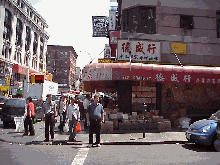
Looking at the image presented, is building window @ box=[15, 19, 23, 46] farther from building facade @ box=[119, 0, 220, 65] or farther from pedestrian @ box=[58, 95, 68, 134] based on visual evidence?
pedestrian @ box=[58, 95, 68, 134]

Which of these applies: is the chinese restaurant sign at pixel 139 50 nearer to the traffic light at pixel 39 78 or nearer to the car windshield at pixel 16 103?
the car windshield at pixel 16 103

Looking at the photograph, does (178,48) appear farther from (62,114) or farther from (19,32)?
(19,32)

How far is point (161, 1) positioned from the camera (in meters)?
16.0

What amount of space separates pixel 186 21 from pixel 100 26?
24.6 ft

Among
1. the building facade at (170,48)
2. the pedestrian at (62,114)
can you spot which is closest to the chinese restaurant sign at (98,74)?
the pedestrian at (62,114)

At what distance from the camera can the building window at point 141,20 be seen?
51.8ft

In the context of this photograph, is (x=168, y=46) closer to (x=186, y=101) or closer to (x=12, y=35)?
(x=186, y=101)

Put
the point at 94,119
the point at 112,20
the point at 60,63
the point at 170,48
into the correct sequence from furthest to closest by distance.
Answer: the point at 60,63
the point at 112,20
the point at 170,48
the point at 94,119

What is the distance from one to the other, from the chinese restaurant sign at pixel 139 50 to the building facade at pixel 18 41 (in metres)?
26.2

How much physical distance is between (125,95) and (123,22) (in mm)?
5553

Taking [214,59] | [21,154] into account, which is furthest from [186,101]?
[21,154]

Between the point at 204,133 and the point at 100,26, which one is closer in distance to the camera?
the point at 204,133

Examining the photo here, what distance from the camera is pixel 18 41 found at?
1902 inches

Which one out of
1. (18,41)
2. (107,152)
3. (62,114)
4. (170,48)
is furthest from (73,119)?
(18,41)
